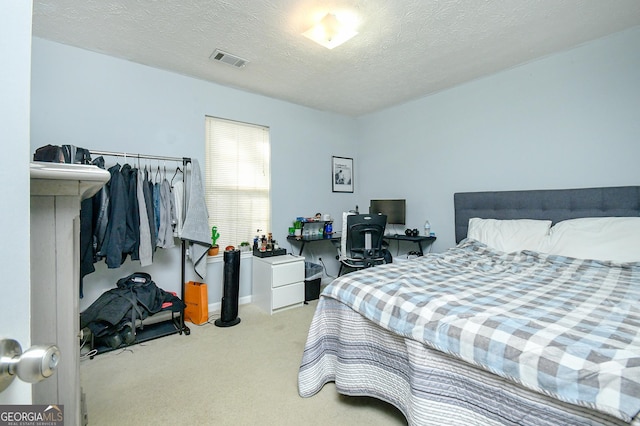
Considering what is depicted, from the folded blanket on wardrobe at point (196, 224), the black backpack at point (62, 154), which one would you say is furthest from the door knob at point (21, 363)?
the folded blanket on wardrobe at point (196, 224)

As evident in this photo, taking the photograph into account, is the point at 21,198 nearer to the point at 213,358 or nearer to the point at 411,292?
the point at 411,292

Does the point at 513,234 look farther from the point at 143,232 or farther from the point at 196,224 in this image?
the point at 143,232

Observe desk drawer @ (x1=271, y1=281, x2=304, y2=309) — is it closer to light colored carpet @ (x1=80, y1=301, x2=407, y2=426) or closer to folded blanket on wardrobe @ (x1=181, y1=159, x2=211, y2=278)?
light colored carpet @ (x1=80, y1=301, x2=407, y2=426)

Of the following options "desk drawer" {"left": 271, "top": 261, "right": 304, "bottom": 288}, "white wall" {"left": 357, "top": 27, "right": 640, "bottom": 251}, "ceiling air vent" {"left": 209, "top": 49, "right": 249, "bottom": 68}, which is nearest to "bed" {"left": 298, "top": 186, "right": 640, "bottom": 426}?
"white wall" {"left": 357, "top": 27, "right": 640, "bottom": 251}

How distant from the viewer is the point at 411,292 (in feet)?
5.24

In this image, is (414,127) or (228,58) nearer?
(228,58)

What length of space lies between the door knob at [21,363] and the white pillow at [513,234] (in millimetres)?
3078

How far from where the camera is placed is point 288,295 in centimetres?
340

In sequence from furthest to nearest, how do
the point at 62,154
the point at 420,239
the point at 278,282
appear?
the point at 420,239
the point at 278,282
the point at 62,154

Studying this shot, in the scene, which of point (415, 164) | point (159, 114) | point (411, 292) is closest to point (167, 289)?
point (159, 114)

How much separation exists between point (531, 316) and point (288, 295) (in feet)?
8.29

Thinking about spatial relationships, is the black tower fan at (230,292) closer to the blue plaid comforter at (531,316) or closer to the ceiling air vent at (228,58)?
the blue plaid comforter at (531,316)

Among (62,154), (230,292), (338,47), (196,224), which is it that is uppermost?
(338,47)

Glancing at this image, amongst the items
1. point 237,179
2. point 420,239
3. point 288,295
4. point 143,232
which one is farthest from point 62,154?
point 420,239
